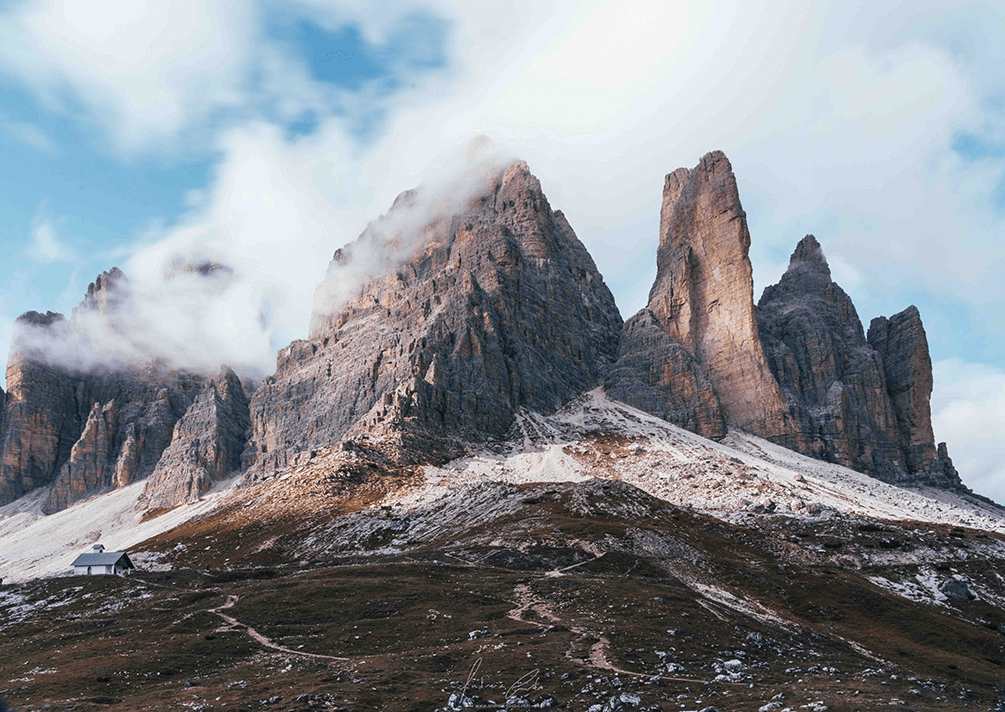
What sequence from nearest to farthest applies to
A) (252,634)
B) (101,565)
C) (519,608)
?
(252,634)
(519,608)
(101,565)

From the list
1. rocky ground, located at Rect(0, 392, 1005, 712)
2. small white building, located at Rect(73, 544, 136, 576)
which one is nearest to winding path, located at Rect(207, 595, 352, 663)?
rocky ground, located at Rect(0, 392, 1005, 712)

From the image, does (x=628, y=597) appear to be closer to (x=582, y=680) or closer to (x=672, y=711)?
(x=582, y=680)

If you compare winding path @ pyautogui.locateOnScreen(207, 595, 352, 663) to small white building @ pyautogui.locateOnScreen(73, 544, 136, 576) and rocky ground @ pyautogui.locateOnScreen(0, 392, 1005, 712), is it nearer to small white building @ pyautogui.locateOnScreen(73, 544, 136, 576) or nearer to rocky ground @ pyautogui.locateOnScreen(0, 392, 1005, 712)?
rocky ground @ pyautogui.locateOnScreen(0, 392, 1005, 712)

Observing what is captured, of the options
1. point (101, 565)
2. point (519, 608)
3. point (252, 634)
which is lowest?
point (101, 565)

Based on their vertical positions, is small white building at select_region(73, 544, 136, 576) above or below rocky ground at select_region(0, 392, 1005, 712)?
below

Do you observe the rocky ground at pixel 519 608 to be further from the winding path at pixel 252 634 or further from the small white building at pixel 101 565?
the small white building at pixel 101 565

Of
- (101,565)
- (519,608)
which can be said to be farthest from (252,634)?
(101,565)

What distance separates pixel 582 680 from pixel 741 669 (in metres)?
12.7

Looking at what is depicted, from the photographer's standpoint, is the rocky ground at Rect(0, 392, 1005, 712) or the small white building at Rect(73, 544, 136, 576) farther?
the small white building at Rect(73, 544, 136, 576)

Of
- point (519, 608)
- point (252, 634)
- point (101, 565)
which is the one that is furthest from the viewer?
point (101, 565)

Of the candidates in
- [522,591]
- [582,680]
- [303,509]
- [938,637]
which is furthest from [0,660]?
[938,637]

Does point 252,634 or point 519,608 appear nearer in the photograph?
point 252,634

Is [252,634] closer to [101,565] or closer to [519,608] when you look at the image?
[519,608]

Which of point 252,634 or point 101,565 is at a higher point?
point 252,634
